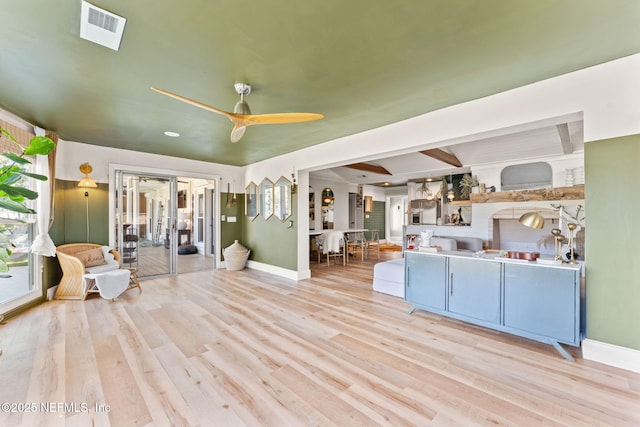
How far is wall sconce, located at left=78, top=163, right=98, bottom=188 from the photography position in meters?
4.43

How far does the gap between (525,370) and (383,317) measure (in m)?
1.43

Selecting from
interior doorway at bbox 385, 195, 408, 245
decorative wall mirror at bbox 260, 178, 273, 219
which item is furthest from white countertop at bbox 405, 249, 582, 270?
interior doorway at bbox 385, 195, 408, 245

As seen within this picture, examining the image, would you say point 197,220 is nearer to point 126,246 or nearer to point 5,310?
point 126,246

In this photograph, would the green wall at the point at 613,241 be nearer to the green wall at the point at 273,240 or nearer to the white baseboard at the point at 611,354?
the white baseboard at the point at 611,354

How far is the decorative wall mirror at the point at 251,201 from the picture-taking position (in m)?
6.34

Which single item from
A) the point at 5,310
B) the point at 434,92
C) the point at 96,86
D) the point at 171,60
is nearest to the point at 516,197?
the point at 434,92

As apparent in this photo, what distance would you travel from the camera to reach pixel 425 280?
330 cm

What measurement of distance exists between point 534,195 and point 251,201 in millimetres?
6343

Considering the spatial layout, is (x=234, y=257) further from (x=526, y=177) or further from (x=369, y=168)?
(x=526, y=177)

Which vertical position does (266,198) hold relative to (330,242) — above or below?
above

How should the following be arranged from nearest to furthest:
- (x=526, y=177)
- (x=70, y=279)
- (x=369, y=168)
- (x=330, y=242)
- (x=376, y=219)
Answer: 1. (x=70, y=279)
2. (x=526, y=177)
3. (x=330, y=242)
4. (x=369, y=168)
5. (x=376, y=219)

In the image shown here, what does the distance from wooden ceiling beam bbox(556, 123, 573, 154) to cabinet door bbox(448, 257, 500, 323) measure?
2.69 metres

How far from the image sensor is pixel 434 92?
2.70m

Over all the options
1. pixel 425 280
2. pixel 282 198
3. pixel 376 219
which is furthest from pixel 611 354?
pixel 376 219
